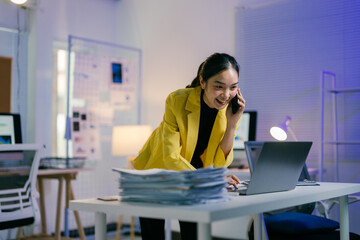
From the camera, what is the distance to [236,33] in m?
4.18

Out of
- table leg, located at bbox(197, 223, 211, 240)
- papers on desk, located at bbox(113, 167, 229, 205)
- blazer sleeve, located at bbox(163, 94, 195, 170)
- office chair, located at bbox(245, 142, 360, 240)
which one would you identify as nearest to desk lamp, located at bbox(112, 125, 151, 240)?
office chair, located at bbox(245, 142, 360, 240)

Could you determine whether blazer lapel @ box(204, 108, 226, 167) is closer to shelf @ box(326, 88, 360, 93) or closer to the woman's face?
the woman's face

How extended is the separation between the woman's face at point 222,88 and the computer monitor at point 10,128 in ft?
8.46

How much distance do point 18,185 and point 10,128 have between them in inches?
37.8

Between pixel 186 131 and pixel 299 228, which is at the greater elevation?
pixel 186 131

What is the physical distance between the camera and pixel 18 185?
2898 mm

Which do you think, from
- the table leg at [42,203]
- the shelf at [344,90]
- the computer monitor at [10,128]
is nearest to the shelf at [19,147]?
the computer monitor at [10,128]

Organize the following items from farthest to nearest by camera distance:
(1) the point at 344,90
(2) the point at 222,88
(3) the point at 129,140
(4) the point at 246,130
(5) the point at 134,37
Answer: (5) the point at 134,37, (3) the point at 129,140, (4) the point at 246,130, (1) the point at 344,90, (2) the point at 222,88

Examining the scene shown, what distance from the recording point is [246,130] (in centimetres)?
382

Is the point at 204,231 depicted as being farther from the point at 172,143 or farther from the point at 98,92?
the point at 98,92

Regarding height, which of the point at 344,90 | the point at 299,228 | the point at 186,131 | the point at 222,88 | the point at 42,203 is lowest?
the point at 42,203

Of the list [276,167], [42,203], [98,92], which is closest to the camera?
[276,167]

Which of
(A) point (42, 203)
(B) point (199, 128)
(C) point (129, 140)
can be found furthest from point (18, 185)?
(B) point (199, 128)

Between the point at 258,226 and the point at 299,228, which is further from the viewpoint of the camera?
the point at 299,228
